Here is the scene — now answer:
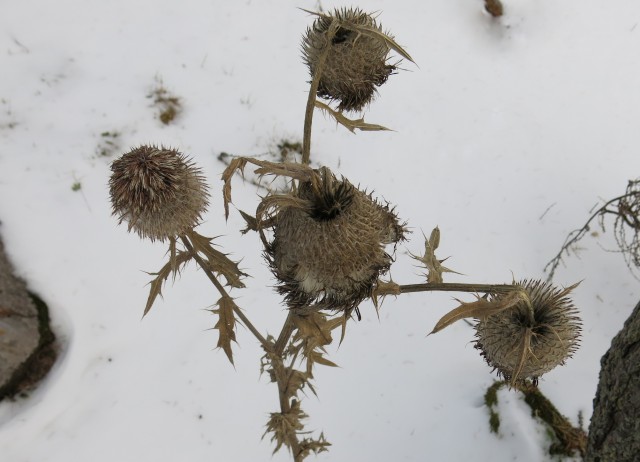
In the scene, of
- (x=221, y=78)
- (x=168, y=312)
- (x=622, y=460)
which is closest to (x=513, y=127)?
(x=221, y=78)

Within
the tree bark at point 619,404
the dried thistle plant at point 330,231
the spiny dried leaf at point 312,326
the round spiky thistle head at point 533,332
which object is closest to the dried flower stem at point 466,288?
the dried thistle plant at point 330,231

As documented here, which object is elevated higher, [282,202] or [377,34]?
[377,34]

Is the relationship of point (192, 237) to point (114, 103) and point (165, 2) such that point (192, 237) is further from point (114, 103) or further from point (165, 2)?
point (165, 2)

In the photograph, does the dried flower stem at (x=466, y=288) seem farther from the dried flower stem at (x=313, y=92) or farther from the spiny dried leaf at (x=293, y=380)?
the spiny dried leaf at (x=293, y=380)

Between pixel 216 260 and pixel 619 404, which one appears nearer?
pixel 216 260

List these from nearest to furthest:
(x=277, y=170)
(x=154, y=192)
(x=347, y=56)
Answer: (x=277, y=170)
(x=154, y=192)
(x=347, y=56)

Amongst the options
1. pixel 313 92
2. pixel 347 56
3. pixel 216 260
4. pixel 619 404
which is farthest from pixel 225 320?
pixel 619 404

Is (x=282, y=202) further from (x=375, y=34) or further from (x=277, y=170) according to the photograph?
(x=375, y=34)
